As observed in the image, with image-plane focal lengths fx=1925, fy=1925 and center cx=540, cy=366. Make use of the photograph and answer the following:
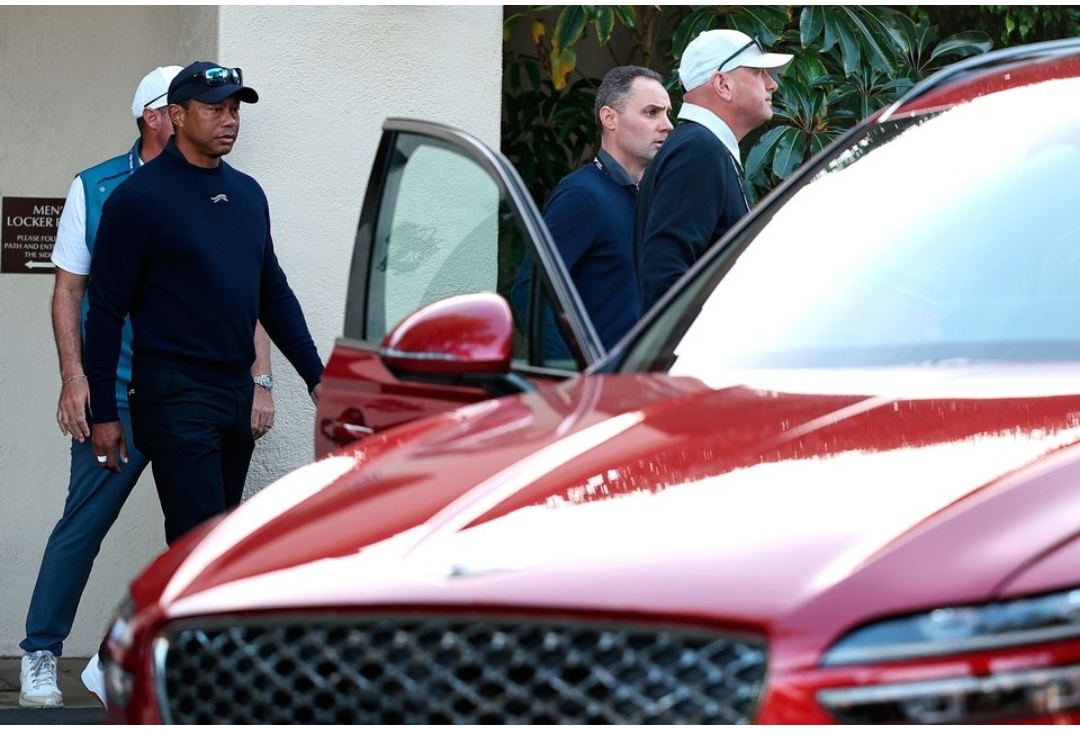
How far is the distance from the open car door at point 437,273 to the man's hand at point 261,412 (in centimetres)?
180

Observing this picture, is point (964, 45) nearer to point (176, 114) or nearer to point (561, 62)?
point (561, 62)

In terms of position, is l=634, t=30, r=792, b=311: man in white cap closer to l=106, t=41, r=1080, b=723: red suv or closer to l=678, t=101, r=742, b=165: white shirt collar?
l=678, t=101, r=742, b=165: white shirt collar

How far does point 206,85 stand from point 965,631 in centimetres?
433

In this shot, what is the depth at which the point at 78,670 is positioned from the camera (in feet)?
23.4

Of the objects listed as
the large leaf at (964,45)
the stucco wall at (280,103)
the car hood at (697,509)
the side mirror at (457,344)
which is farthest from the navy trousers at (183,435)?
the large leaf at (964,45)

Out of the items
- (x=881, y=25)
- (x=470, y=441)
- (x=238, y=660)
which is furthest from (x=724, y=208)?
(x=238, y=660)

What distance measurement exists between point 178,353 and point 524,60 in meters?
2.88

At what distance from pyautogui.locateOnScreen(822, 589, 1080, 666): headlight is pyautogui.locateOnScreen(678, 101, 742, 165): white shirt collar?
13.0ft

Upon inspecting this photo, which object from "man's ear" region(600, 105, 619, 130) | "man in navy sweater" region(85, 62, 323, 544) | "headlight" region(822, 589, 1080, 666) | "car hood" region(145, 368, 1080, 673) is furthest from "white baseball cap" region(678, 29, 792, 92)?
"headlight" region(822, 589, 1080, 666)

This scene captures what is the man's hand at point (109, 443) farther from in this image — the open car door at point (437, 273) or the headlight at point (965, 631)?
the headlight at point (965, 631)

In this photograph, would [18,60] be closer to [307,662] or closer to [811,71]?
[811,71]

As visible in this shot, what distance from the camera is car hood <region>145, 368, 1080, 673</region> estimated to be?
6.25 ft

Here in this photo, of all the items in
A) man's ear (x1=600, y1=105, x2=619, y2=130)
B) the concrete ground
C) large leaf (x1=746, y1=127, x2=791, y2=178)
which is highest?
man's ear (x1=600, y1=105, x2=619, y2=130)

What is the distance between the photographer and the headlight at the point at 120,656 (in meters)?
2.38
